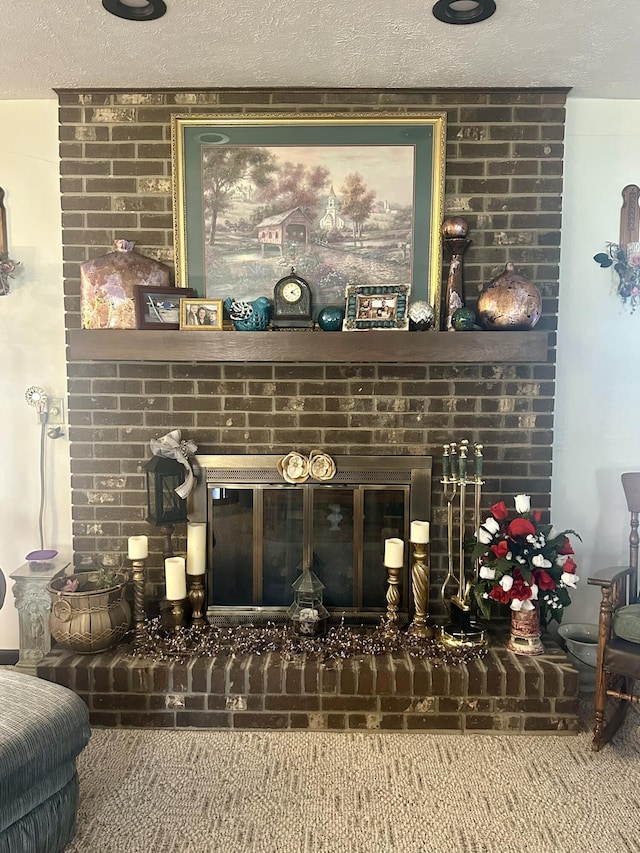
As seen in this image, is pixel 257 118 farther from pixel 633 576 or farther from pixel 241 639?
pixel 633 576

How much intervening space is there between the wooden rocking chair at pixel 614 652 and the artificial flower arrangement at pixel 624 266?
1206 millimetres

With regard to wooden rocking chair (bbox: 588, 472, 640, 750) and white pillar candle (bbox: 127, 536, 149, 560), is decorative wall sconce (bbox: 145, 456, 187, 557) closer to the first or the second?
white pillar candle (bbox: 127, 536, 149, 560)

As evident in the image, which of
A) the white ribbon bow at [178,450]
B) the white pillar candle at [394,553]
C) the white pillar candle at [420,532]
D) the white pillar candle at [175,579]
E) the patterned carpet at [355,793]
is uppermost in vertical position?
the white ribbon bow at [178,450]

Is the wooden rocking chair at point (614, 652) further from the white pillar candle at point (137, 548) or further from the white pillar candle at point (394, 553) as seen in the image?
the white pillar candle at point (137, 548)

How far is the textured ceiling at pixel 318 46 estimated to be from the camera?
203cm

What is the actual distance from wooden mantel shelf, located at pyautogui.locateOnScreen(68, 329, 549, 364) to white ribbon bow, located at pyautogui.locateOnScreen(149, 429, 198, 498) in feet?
1.18

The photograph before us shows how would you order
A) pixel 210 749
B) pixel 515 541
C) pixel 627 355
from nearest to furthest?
pixel 210 749 → pixel 515 541 → pixel 627 355

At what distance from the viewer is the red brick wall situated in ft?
8.90

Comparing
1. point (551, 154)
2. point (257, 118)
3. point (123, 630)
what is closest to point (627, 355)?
point (551, 154)

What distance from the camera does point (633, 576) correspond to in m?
2.59

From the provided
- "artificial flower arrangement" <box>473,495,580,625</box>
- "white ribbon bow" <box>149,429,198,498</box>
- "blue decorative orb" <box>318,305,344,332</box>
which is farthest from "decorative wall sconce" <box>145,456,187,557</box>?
"artificial flower arrangement" <box>473,495,580,625</box>

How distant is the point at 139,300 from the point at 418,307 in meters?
1.14

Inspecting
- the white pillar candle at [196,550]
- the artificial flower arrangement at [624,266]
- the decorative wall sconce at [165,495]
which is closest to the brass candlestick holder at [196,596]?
the white pillar candle at [196,550]

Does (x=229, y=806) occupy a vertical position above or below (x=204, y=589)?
below
